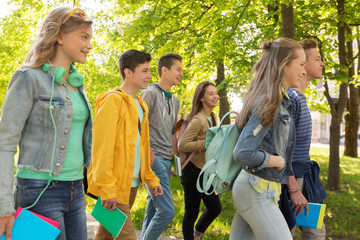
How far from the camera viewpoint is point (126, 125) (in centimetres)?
308

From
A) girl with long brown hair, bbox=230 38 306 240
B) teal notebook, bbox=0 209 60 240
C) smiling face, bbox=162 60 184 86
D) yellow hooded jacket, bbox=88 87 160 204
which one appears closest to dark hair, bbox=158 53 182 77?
smiling face, bbox=162 60 184 86

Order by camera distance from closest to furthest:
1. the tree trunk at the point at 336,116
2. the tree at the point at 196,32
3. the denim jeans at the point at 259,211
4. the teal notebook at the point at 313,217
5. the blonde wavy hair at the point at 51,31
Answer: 1. the blonde wavy hair at the point at 51,31
2. the denim jeans at the point at 259,211
3. the teal notebook at the point at 313,217
4. the tree at the point at 196,32
5. the tree trunk at the point at 336,116

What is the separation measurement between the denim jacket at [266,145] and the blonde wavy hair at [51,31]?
1.20 meters

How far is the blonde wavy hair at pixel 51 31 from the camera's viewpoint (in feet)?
7.18

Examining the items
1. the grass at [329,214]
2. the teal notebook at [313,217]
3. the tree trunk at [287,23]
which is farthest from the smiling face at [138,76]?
the tree trunk at [287,23]

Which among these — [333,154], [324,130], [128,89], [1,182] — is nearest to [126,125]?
[128,89]

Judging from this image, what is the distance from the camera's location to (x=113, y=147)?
2.92m

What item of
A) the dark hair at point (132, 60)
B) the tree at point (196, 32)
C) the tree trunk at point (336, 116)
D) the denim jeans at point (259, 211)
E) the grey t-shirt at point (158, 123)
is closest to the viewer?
the denim jeans at point (259, 211)

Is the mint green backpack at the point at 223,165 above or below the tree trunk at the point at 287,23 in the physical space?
below

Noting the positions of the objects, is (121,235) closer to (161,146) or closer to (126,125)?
(126,125)

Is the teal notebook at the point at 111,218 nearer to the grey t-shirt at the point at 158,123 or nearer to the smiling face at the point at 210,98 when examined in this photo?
the grey t-shirt at the point at 158,123

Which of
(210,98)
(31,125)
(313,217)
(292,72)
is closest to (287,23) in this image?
(210,98)

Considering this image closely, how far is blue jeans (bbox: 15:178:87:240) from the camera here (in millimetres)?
2068

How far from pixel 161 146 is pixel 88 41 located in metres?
2.02
